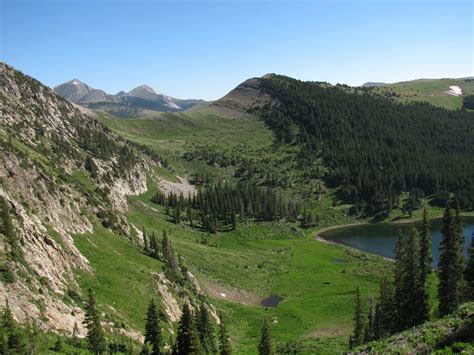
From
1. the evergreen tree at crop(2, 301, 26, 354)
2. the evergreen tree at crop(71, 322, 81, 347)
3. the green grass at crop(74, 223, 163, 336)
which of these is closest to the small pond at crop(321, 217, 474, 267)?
the green grass at crop(74, 223, 163, 336)

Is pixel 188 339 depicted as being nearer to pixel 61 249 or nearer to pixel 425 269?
pixel 61 249

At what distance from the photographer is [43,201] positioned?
190 feet

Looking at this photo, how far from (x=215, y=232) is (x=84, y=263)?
8059 centimetres

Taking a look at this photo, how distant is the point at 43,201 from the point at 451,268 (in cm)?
6145

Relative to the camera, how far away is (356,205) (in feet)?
623

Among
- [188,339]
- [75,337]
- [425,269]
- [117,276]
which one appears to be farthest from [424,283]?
[75,337]

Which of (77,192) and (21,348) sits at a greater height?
(77,192)

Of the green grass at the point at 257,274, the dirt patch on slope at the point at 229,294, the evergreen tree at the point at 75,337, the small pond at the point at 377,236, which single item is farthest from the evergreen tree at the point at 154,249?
the small pond at the point at 377,236

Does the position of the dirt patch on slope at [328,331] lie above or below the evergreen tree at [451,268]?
below

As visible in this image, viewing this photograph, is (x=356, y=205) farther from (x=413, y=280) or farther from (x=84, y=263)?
(x=84, y=263)

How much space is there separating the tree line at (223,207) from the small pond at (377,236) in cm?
2383

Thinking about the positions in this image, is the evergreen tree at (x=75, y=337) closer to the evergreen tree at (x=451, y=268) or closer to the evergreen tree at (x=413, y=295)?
the evergreen tree at (x=413, y=295)

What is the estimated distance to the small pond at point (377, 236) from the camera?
5340 inches

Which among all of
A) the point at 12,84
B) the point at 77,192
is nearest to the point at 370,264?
the point at 77,192
